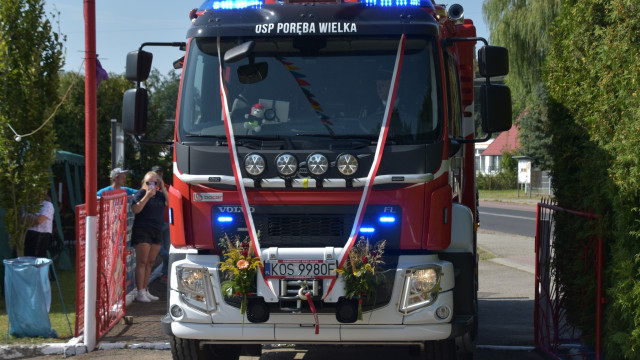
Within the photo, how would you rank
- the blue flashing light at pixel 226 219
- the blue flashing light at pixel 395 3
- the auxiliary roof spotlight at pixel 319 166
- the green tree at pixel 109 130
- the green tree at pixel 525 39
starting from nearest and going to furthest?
the auxiliary roof spotlight at pixel 319 166
the blue flashing light at pixel 226 219
the blue flashing light at pixel 395 3
the green tree at pixel 109 130
the green tree at pixel 525 39

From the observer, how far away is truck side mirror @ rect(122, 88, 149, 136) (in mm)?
6836

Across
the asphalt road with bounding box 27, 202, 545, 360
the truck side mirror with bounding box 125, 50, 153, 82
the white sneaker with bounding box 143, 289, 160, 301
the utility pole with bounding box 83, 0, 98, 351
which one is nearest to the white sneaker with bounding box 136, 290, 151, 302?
the white sneaker with bounding box 143, 289, 160, 301

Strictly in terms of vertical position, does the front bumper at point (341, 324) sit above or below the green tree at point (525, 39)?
below

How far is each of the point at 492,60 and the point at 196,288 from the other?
2751 mm

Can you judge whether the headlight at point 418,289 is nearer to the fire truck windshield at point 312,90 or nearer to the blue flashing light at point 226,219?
the fire truck windshield at point 312,90

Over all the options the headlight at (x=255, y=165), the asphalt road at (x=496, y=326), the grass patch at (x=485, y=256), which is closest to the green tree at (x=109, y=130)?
the grass patch at (x=485, y=256)

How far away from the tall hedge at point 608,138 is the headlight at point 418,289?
4.39 feet

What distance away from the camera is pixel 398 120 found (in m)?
6.36

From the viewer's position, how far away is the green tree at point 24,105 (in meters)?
11.4

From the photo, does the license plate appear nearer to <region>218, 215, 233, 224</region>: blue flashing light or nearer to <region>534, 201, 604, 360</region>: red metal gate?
<region>218, 215, 233, 224</region>: blue flashing light

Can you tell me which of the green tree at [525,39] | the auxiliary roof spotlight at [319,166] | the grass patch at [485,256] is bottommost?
the grass patch at [485,256]

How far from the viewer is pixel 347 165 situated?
616 cm

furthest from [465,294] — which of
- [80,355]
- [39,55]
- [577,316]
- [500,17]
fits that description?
[500,17]

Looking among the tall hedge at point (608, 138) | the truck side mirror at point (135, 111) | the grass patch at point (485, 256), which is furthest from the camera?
the grass patch at point (485, 256)
